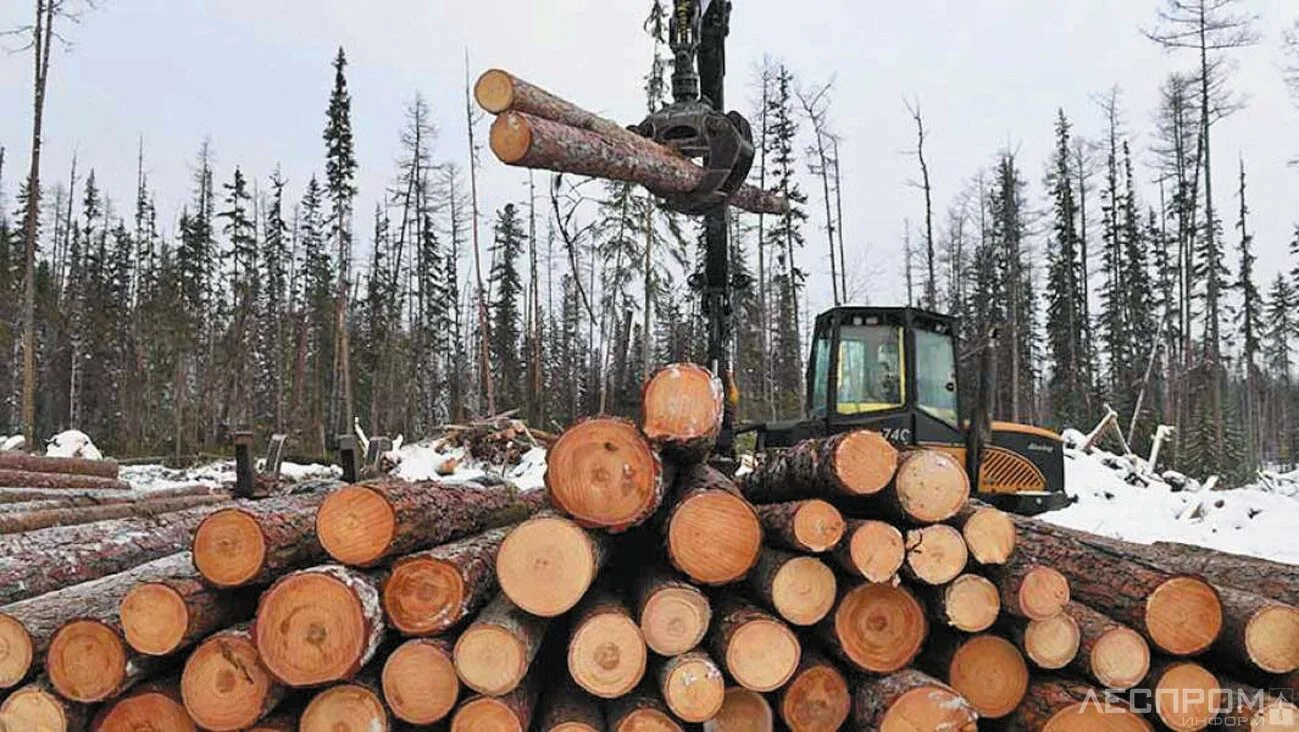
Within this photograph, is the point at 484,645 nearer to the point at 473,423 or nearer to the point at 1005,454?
the point at 1005,454

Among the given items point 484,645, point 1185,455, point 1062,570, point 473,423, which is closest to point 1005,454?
point 1062,570

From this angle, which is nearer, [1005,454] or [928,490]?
[928,490]

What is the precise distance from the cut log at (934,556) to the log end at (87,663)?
9.53 ft

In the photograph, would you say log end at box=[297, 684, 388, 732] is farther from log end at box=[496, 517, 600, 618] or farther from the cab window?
the cab window

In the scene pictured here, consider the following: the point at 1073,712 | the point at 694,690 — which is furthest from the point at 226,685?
the point at 1073,712

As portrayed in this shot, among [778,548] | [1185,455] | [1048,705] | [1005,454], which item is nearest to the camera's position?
[1048,705]

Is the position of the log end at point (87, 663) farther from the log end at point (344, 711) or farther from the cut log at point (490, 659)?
the cut log at point (490, 659)

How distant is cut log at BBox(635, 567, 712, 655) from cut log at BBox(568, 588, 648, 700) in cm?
6

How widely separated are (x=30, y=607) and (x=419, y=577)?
1.84 m

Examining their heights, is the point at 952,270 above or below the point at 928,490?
above

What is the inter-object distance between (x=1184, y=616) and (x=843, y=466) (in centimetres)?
133

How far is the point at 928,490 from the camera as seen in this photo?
342 centimetres

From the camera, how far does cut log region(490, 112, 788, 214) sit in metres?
3.65

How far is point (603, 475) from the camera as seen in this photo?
3.34 metres
